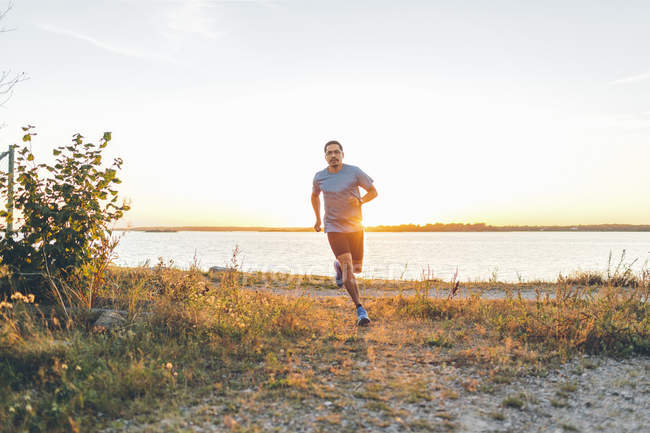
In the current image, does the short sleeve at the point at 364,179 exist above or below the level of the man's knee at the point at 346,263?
above

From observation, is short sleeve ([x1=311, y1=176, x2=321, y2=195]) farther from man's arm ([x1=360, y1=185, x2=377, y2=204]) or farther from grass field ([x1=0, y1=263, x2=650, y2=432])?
grass field ([x1=0, y1=263, x2=650, y2=432])

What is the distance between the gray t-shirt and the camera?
271 inches

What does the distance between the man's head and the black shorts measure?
1131 mm

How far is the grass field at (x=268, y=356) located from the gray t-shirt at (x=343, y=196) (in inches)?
58.3

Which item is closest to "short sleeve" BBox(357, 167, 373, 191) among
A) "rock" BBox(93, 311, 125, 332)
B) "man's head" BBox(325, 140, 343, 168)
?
"man's head" BBox(325, 140, 343, 168)

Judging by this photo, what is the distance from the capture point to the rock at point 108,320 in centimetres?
535

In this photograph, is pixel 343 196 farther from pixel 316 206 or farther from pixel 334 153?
pixel 316 206

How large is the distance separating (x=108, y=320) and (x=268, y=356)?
2.28 metres

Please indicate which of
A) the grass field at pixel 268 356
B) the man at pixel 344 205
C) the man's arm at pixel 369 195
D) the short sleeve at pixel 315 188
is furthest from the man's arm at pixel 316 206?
the grass field at pixel 268 356

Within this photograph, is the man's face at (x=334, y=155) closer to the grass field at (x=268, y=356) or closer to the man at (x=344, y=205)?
the man at (x=344, y=205)

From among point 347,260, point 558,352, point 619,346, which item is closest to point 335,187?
point 347,260

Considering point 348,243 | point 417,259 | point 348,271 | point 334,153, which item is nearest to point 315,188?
point 334,153

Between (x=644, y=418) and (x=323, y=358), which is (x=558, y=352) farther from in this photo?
(x=323, y=358)

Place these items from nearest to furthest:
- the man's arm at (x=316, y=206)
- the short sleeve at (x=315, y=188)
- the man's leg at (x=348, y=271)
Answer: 1. the man's leg at (x=348, y=271)
2. the short sleeve at (x=315, y=188)
3. the man's arm at (x=316, y=206)
